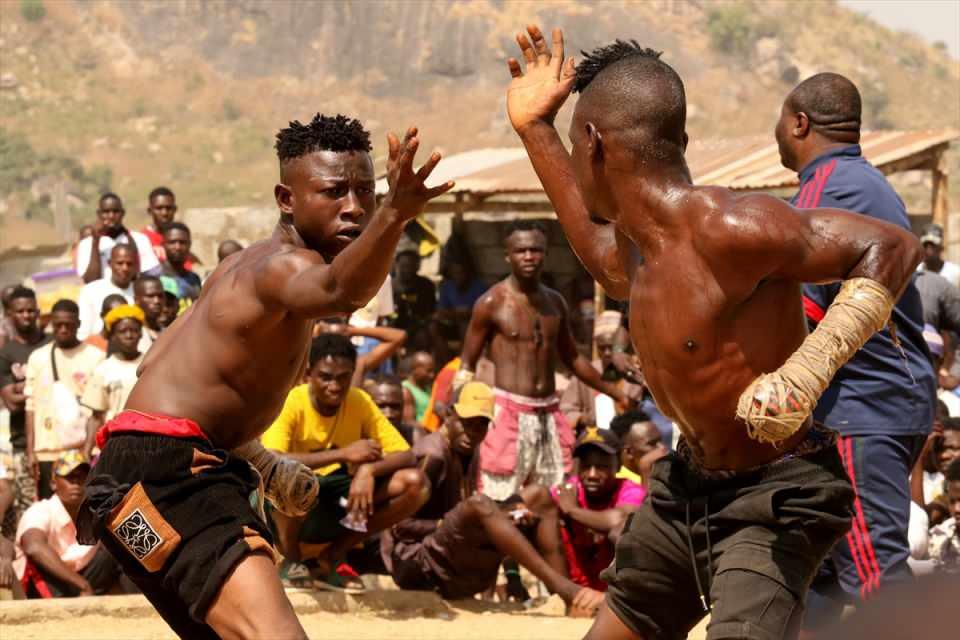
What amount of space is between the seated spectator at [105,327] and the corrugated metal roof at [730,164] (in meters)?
4.52

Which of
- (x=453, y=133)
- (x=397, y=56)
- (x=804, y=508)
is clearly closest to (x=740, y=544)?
(x=804, y=508)

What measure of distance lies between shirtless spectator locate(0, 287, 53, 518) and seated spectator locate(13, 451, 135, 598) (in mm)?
832

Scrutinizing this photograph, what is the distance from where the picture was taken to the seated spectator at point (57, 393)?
9297 millimetres

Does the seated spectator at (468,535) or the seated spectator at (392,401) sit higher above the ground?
the seated spectator at (392,401)

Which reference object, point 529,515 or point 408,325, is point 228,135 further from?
point 529,515

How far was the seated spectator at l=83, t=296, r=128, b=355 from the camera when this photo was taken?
9.66 m

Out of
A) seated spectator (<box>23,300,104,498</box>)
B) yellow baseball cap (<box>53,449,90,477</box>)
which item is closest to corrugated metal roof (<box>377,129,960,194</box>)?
seated spectator (<box>23,300,104,498</box>)

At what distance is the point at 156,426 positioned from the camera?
436cm

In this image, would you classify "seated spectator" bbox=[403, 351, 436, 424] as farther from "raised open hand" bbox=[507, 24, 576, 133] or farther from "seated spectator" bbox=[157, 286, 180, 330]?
"raised open hand" bbox=[507, 24, 576, 133]

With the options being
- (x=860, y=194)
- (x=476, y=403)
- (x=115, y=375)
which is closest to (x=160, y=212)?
(x=115, y=375)

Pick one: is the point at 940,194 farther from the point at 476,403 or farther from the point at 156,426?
the point at 156,426

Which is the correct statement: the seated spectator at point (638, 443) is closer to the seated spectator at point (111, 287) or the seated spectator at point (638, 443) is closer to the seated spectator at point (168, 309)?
the seated spectator at point (168, 309)

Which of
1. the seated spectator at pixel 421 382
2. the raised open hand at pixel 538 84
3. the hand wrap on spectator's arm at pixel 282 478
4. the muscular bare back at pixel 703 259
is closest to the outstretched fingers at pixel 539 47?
the raised open hand at pixel 538 84

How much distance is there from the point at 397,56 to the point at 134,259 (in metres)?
36.7
